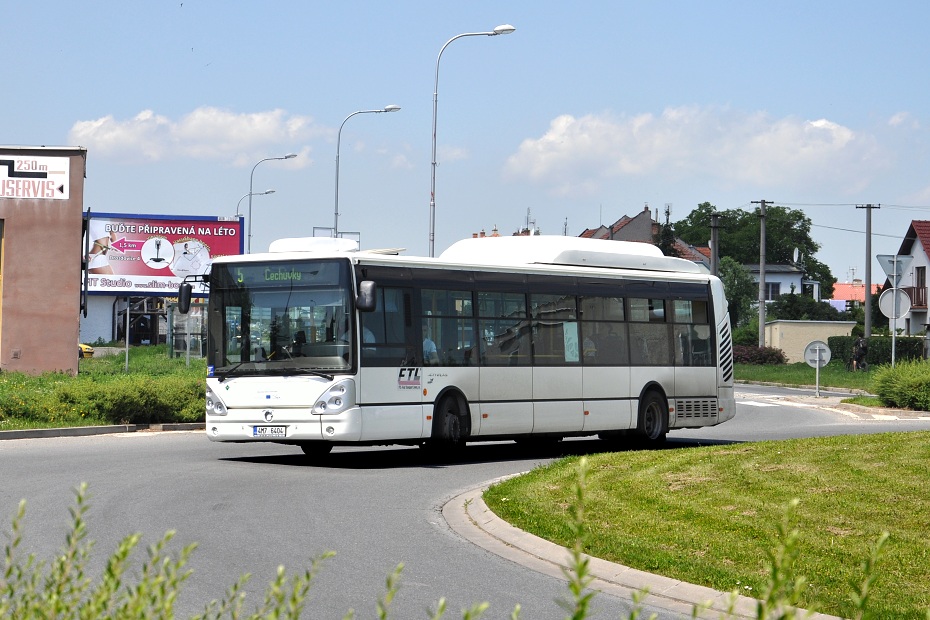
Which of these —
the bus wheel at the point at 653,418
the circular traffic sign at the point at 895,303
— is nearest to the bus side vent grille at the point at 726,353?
the bus wheel at the point at 653,418

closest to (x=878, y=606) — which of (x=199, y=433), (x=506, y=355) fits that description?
(x=506, y=355)

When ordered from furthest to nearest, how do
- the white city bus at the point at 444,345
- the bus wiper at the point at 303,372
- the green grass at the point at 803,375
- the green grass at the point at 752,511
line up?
the green grass at the point at 803,375
the white city bus at the point at 444,345
the bus wiper at the point at 303,372
the green grass at the point at 752,511

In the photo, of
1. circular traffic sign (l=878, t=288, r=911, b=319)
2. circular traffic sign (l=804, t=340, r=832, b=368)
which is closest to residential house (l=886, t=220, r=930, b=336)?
circular traffic sign (l=804, t=340, r=832, b=368)

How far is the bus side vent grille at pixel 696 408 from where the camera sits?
2175 cm

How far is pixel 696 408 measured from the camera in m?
22.1

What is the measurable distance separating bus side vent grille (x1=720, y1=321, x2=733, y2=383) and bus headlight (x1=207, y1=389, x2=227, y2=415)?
29.7 ft

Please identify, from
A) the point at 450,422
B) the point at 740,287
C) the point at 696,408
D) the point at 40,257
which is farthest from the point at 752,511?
Result: the point at 740,287

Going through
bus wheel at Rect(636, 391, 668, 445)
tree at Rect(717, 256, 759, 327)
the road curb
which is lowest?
the road curb

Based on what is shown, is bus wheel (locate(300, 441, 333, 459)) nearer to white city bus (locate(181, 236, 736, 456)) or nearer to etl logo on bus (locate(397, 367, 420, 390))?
white city bus (locate(181, 236, 736, 456))

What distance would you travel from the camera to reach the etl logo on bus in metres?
17.4

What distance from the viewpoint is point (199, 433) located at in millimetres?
23812

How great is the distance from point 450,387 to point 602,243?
14.7ft

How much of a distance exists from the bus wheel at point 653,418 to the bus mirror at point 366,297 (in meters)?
5.96

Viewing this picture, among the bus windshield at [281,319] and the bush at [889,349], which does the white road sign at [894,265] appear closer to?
the bus windshield at [281,319]
